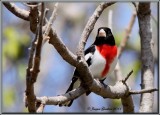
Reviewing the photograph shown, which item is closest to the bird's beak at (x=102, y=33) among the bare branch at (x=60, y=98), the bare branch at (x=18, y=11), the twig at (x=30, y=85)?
the bare branch at (x=60, y=98)

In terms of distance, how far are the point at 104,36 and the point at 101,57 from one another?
126 millimetres

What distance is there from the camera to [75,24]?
5516 millimetres

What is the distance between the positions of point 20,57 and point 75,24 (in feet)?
4.33

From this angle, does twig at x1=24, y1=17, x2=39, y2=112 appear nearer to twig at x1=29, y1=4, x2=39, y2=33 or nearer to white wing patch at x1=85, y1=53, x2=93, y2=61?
twig at x1=29, y1=4, x2=39, y2=33

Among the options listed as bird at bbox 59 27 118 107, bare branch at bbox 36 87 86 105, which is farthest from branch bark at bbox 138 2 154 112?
bare branch at bbox 36 87 86 105

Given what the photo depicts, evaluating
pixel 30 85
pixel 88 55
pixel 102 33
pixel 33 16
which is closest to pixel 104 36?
pixel 102 33

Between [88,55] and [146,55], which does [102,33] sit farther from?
[146,55]

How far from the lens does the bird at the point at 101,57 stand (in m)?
2.44

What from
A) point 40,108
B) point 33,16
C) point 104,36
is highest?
point 33,16

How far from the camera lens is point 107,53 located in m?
2.51

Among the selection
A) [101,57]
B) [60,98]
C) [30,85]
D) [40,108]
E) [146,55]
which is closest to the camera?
[30,85]

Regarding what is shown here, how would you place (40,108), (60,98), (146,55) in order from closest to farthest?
(40,108) → (60,98) → (146,55)

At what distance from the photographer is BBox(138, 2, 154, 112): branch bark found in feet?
7.36

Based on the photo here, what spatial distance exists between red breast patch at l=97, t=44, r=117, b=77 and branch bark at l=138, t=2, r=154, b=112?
19 centimetres
